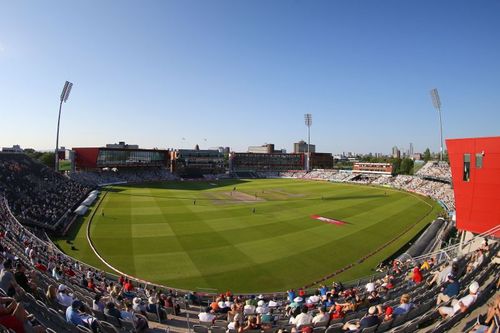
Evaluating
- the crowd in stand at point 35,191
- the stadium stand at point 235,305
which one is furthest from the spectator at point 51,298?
the crowd in stand at point 35,191

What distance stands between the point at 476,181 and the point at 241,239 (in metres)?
17.7

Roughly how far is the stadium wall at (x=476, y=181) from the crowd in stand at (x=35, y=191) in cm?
3284

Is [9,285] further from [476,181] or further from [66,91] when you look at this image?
[66,91]

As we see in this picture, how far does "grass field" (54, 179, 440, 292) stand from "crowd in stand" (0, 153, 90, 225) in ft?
11.7

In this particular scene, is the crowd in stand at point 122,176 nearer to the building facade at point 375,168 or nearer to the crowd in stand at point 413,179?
the crowd in stand at point 413,179

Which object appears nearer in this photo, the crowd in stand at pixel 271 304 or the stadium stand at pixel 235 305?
the stadium stand at pixel 235 305

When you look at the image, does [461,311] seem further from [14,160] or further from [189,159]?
[189,159]

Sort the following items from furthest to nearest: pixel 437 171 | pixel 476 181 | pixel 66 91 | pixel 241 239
Answer: pixel 437 171 → pixel 66 91 → pixel 241 239 → pixel 476 181

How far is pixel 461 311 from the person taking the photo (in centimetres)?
720

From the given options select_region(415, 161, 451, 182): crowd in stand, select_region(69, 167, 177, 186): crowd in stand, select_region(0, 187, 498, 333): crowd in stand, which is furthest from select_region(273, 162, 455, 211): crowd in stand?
select_region(69, 167, 177, 186): crowd in stand

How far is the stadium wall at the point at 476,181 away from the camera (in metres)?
17.5

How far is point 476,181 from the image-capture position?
18.4 metres

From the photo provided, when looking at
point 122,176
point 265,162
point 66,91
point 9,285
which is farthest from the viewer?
point 265,162

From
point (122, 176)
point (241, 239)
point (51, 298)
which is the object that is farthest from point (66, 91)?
point (51, 298)
